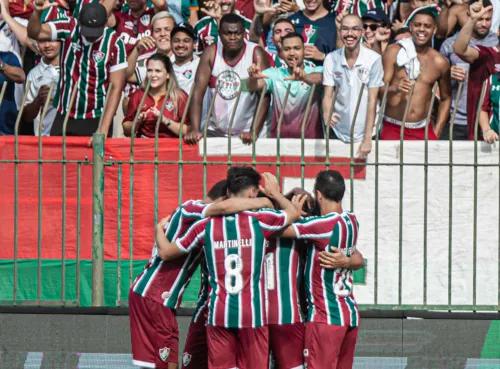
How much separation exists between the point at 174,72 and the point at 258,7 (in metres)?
1.60

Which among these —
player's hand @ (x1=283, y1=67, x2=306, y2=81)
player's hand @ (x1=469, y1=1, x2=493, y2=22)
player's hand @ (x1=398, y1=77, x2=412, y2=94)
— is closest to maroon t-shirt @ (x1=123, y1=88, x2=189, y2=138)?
player's hand @ (x1=283, y1=67, x2=306, y2=81)

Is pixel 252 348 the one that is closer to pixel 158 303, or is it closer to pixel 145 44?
pixel 158 303

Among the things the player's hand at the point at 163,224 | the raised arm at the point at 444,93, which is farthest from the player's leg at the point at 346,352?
the raised arm at the point at 444,93

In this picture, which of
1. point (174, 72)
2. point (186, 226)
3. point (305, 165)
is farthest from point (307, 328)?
point (174, 72)

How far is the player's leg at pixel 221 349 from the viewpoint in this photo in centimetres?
760

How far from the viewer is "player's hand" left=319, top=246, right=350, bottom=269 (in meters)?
7.65

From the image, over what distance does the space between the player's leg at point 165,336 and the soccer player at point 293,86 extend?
2.32 metres

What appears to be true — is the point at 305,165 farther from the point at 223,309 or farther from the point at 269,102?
the point at 223,309

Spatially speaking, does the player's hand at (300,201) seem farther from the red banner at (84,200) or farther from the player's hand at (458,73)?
the player's hand at (458,73)

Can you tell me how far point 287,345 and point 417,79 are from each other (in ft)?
13.1

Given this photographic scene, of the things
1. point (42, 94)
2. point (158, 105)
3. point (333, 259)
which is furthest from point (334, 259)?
point (42, 94)

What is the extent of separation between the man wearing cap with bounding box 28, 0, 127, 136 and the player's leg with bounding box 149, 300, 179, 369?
351 centimetres

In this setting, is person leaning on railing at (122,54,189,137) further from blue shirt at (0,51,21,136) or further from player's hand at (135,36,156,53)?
blue shirt at (0,51,21,136)

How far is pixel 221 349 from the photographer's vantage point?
25.0 feet
